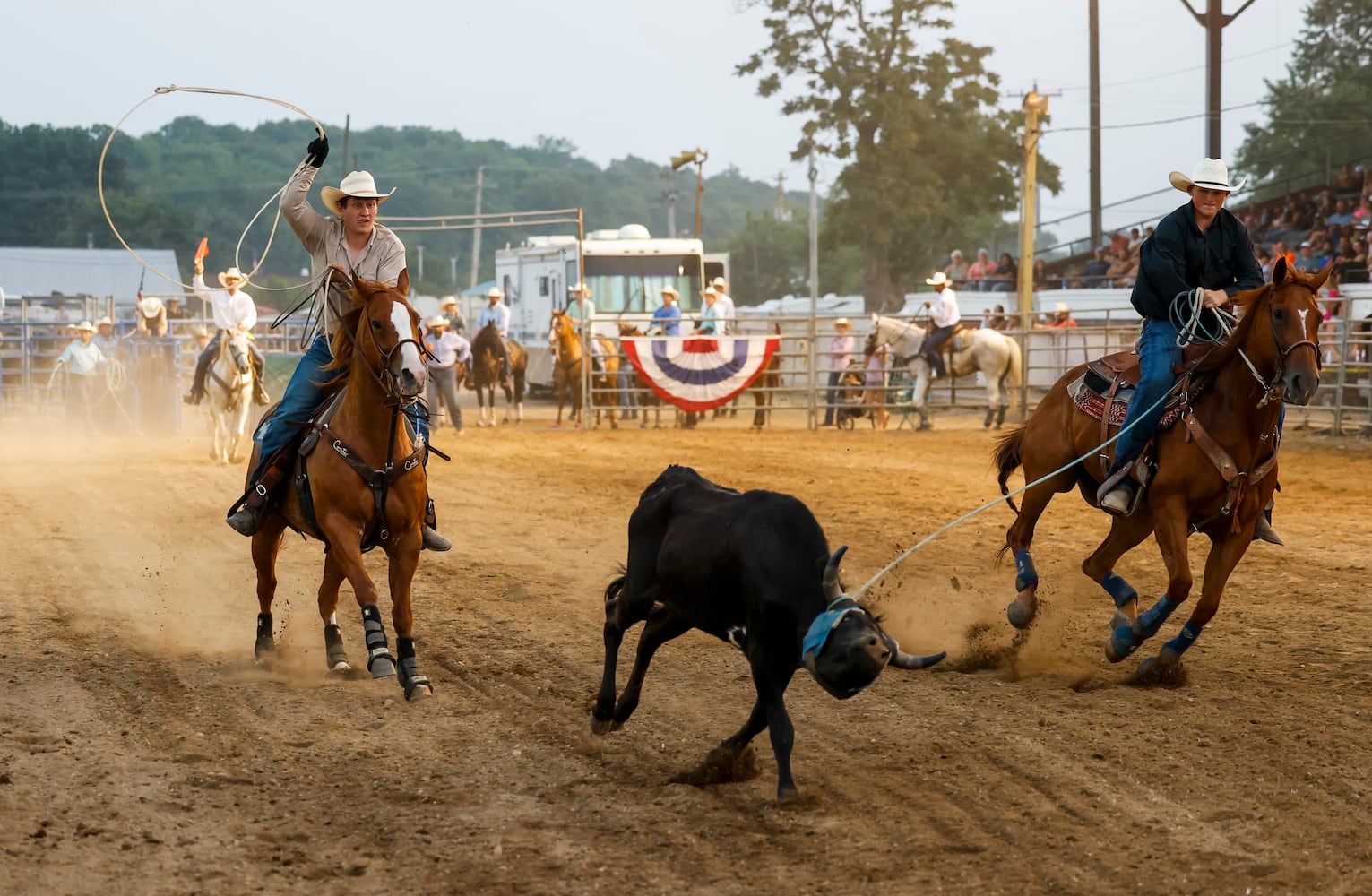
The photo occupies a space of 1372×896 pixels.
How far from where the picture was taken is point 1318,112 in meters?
44.4

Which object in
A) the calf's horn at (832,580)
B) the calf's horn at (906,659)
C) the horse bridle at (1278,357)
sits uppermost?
the horse bridle at (1278,357)

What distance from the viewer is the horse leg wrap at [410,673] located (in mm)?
6348

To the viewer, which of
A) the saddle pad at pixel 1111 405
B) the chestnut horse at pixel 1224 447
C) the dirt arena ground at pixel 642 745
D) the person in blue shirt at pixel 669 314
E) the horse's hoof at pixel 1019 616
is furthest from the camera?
the person in blue shirt at pixel 669 314

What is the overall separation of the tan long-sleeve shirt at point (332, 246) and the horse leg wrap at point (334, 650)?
1524mm

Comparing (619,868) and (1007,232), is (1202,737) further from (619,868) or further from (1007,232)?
(1007,232)

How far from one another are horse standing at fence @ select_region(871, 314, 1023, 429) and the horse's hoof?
14439 millimetres

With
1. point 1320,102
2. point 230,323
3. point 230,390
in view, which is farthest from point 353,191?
point 1320,102

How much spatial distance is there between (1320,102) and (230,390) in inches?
1550

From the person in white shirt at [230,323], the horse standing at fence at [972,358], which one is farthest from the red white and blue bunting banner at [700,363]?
the person in white shirt at [230,323]

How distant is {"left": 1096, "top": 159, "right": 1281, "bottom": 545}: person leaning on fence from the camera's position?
271 inches

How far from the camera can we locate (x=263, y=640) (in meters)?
7.21

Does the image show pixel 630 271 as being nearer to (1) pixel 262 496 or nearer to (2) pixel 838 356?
(2) pixel 838 356

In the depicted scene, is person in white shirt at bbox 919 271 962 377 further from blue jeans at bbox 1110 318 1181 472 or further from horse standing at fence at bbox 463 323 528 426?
blue jeans at bbox 1110 318 1181 472

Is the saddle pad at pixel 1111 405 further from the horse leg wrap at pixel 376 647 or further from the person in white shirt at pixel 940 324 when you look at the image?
the person in white shirt at pixel 940 324
